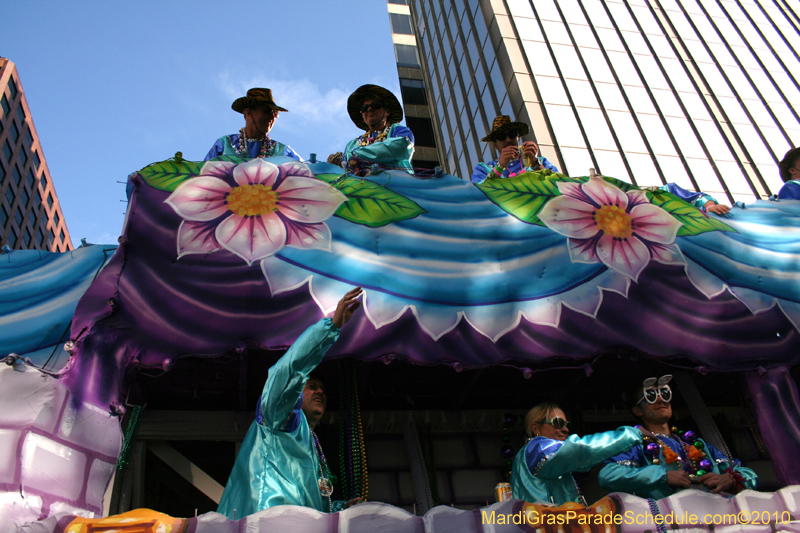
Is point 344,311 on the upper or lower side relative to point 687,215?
lower

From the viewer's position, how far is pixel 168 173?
4117 millimetres

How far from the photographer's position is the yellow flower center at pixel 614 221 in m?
4.45

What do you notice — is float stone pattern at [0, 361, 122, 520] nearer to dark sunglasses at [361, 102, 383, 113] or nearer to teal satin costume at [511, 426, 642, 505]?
teal satin costume at [511, 426, 642, 505]

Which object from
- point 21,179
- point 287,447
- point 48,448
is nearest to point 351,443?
point 287,447

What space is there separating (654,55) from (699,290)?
1077cm

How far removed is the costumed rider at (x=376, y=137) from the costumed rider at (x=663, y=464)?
2467 millimetres

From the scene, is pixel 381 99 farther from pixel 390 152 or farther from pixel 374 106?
pixel 390 152

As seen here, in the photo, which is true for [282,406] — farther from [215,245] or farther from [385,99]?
[385,99]

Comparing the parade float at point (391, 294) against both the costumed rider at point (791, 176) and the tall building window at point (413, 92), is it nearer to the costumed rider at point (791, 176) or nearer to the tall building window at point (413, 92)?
the costumed rider at point (791, 176)

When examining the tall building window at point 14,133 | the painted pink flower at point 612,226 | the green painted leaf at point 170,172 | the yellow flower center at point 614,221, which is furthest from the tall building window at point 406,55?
the tall building window at point 14,133

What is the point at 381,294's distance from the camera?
3791 mm

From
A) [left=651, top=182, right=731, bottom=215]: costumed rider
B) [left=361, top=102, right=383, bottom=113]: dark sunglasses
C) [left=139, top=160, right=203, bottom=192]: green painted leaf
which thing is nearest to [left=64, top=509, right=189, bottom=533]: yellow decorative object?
[left=139, top=160, right=203, bottom=192]: green painted leaf

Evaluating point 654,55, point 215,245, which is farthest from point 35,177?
point 215,245

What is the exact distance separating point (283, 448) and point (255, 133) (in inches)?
115
